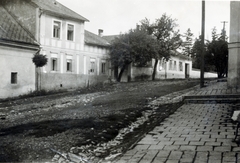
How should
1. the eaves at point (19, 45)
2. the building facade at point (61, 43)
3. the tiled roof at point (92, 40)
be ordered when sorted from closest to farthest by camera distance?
the eaves at point (19, 45), the building facade at point (61, 43), the tiled roof at point (92, 40)

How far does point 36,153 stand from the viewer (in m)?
5.93

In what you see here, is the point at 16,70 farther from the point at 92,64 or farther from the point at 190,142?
the point at 190,142

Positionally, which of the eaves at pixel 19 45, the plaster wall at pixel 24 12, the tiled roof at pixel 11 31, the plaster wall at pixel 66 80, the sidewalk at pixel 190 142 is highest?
the plaster wall at pixel 24 12

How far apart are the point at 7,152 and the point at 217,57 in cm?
2730

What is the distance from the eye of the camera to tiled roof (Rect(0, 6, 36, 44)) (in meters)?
20.0

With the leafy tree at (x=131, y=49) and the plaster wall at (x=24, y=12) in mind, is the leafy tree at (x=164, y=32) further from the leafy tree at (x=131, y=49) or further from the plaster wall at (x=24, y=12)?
the plaster wall at (x=24, y=12)

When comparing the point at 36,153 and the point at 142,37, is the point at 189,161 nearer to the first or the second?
the point at 36,153

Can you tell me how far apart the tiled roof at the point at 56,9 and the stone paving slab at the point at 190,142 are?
696 inches

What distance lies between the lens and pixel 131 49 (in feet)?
96.1

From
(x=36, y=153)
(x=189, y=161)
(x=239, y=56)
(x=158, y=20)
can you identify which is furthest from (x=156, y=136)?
(x=158, y=20)

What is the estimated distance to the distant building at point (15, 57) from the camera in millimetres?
19547

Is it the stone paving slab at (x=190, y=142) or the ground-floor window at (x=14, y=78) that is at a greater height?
the ground-floor window at (x=14, y=78)

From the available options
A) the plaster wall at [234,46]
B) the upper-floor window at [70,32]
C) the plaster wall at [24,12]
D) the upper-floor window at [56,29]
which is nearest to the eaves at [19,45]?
the plaster wall at [24,12]

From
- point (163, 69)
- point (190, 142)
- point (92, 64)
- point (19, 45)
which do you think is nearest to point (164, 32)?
point (163, 69)
